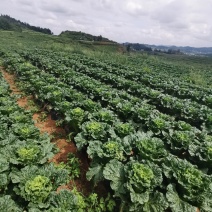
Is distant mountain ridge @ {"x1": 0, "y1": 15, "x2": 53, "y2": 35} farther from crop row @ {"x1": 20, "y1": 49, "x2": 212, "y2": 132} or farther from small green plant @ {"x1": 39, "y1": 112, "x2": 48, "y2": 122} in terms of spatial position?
small green plant @ {"x1": 39, "y1": 112, "x2": 48, "y2": 122}

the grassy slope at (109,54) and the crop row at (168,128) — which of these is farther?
the grassy slope at (109,54)

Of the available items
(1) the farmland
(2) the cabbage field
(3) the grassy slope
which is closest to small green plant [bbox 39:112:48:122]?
(1) the farmland

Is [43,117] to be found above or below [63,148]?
below

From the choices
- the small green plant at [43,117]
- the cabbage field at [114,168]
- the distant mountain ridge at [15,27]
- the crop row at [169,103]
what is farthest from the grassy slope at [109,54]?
the distant mountain ridge at [15,27]

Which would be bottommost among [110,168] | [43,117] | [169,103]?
[43,117]

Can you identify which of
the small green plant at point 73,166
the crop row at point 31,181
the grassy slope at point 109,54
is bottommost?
the grassy slope at point 109,54

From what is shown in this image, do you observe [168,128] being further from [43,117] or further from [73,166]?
[43,117]

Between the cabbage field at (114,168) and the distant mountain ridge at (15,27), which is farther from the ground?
the cabbage field at (114,168)

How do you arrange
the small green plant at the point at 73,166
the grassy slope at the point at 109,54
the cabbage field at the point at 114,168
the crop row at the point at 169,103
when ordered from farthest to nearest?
the grassy slope at the point at 109,54
the crop row at the point at 169,103
the small green plant at the point at 73,166
the cabbage field at the point at 114,168

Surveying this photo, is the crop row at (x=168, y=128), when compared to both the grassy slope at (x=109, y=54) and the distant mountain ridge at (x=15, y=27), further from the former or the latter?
the distant mountain ridge at (x=15, y=27)

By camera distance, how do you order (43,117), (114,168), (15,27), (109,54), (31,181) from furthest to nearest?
1. (15,27)
2. (109,54)
3. (43,117)
4. (114,168)
5. (31,181)

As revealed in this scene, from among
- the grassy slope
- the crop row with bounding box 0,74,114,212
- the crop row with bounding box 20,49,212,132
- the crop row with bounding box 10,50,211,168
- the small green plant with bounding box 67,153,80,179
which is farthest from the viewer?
the grassy slope

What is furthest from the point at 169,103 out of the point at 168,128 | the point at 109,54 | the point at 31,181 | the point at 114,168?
the point at 109,54

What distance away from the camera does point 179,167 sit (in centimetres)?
408
